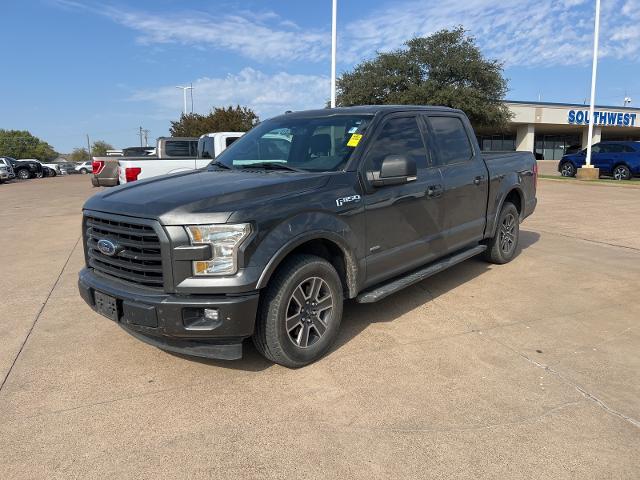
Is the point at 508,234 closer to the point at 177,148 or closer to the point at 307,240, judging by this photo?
the point at 307,240

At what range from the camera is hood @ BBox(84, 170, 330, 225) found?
316 centimetres

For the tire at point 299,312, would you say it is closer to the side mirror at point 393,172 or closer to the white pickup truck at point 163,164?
the side mirror at point 393,172

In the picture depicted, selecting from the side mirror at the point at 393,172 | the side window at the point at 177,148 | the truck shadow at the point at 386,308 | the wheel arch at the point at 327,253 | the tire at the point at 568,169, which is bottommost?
the truck shadow at the point at 386,308

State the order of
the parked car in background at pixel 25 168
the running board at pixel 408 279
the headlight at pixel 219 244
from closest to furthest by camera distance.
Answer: the headlight at pixel 219 244 → the running board at pixel 408 279 → the parked car in background at pixel 25 168

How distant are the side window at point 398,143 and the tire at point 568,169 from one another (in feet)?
74.1

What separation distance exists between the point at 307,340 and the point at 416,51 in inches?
1026

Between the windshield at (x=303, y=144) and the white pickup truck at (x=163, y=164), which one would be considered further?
the white pickup truck at (x=163, y=164)

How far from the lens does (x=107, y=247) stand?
3.51m

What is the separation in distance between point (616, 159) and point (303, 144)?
2222cm

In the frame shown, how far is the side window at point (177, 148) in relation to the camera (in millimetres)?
14852

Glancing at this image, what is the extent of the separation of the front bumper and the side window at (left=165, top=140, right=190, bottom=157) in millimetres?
12203

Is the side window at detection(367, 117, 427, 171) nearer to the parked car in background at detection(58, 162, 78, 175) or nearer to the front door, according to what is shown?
the front door

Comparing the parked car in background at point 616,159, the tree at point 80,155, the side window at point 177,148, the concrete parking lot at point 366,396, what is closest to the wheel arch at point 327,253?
the concrete parking lot at point 366,396

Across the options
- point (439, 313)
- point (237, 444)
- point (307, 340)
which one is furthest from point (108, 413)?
point (439, 313)
